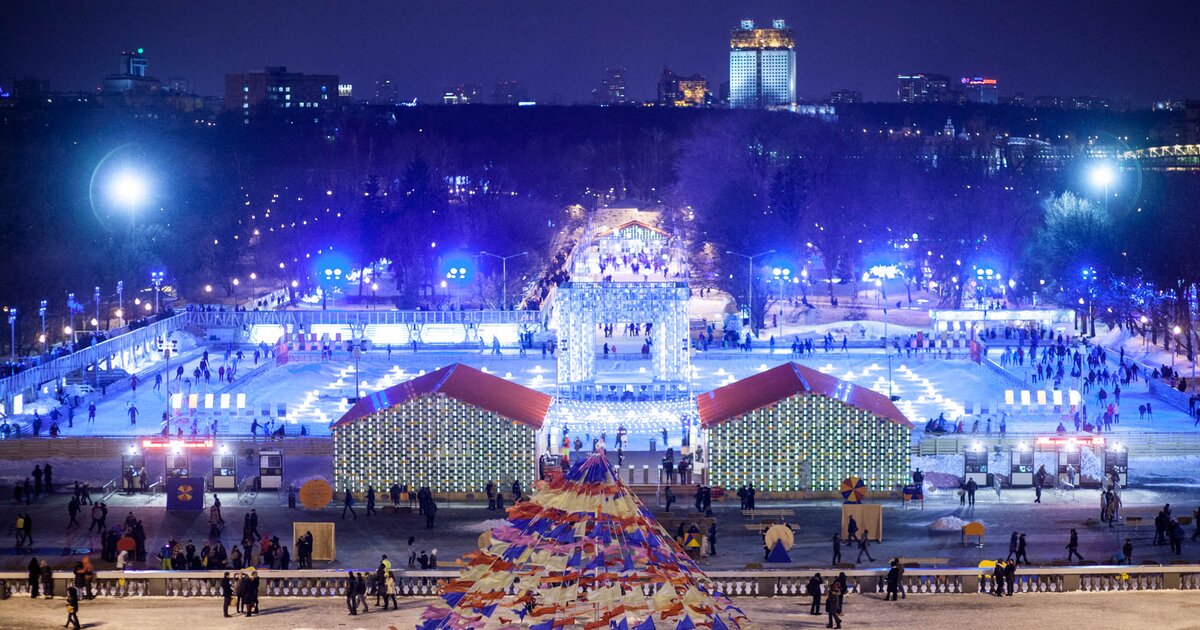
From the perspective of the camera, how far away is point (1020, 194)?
124 metres

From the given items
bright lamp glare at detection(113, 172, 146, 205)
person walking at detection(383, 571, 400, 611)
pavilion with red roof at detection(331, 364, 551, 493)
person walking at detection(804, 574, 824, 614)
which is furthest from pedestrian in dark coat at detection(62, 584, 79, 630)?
bright lamp glare at detection(113, 172, 146, 205)

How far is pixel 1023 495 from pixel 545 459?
41.9 ft

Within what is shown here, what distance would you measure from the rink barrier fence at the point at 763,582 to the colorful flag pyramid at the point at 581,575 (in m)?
14.9

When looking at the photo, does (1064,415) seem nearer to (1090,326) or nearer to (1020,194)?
(1090,326)

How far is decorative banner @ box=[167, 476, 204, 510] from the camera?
147 ft

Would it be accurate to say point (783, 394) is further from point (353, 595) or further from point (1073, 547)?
point (353, 595)

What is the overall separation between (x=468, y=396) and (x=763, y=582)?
1360 cm

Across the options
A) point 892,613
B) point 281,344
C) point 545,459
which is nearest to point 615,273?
point 281,344

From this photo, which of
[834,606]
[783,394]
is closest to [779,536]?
[834,606]

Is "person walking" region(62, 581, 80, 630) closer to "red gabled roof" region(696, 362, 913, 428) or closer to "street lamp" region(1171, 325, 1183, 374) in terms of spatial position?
"red gabled roof" region(696, 362, 913, 428)

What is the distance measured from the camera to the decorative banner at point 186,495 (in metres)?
44.8

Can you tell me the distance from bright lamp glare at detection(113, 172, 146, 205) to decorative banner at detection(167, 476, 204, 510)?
6648 centimetres

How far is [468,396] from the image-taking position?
46.4 meters

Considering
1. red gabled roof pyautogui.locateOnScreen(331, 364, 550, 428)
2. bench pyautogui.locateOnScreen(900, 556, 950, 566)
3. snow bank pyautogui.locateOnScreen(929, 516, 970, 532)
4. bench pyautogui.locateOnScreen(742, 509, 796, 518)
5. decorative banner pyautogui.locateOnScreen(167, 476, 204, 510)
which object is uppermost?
red gabled roof pyautogui.locateOnScreen(331, 364, 550, 428)
